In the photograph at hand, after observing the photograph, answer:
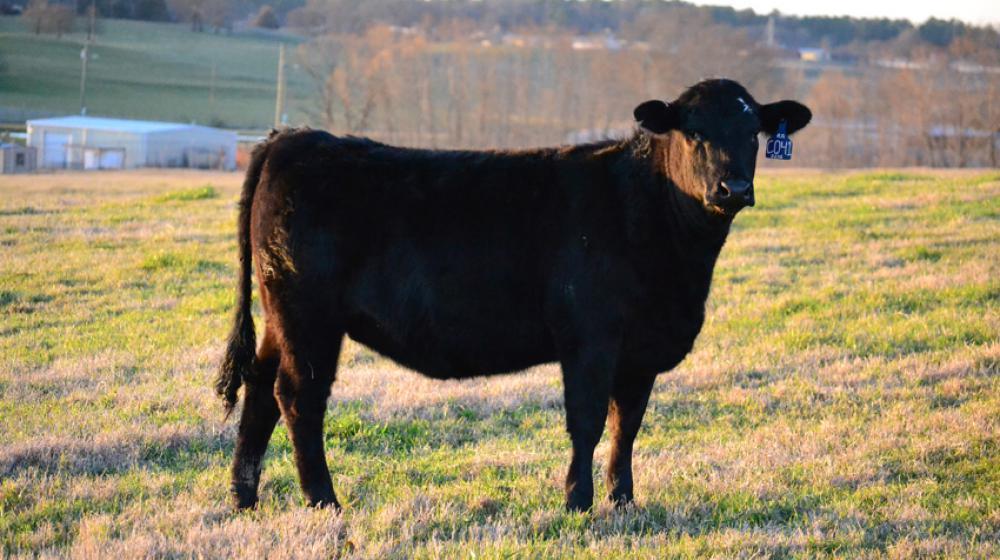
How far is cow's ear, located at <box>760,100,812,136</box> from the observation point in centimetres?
681

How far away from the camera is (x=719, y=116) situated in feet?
20.8

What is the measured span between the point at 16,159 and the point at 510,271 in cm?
4741

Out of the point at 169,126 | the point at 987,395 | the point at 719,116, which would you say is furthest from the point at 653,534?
the point at 169,126

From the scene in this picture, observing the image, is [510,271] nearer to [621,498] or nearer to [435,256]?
[435,256]

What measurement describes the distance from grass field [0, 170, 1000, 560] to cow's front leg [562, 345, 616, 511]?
18 cm

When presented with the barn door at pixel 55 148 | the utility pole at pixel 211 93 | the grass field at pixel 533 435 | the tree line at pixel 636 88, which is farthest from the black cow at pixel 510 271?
the utility pole at pixel 211 93

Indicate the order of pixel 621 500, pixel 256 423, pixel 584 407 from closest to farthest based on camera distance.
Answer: pixel 584 407 < pixel 621 500 < pixel 256 423

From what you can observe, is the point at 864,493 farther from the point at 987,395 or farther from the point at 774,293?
the point at 774,293

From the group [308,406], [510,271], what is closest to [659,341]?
[510,271]

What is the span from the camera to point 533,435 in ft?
27.3

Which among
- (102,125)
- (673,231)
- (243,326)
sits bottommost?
(102,125)

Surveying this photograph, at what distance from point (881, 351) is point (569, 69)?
88315mm

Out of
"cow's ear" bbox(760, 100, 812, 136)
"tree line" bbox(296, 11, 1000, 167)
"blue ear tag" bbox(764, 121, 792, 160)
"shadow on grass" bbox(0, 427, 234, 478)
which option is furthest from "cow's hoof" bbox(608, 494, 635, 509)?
"tree line" bbox(296, 11, 1000, 167)

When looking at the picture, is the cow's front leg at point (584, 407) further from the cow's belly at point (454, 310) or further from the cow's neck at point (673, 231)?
the cow's neck at point (673, 231)
